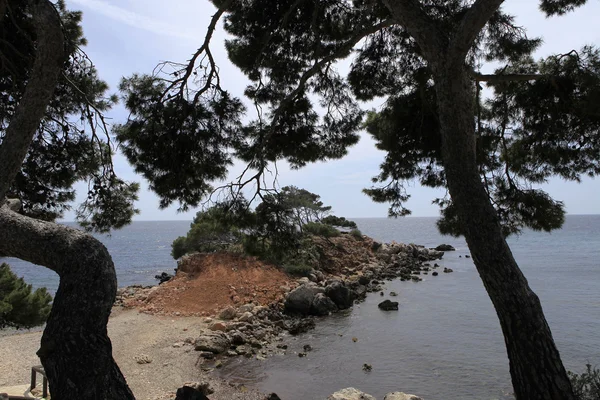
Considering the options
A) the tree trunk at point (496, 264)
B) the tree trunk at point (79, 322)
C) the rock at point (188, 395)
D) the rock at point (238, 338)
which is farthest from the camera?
the rock at point (238, 338)

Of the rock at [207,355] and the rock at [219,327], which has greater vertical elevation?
the rock at [219,327]

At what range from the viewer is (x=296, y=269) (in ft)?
70.7

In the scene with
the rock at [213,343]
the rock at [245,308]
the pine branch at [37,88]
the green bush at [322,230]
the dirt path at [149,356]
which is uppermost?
the green bush at [322,230]

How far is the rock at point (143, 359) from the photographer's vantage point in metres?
10.5

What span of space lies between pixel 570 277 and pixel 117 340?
88.5ft

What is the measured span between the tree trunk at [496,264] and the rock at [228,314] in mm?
11474

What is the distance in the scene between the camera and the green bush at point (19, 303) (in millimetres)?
10922

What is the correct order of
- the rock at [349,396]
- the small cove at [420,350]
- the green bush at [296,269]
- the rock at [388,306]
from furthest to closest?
1. the green bush at [296,269]
2. the rock at [388,306]
3. the small cove at [420,350]
4. the rock at [349,396]

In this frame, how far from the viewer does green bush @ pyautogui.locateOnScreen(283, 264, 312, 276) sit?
21453 millimetres

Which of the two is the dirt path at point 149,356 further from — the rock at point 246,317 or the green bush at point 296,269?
the green bush at point 296,269

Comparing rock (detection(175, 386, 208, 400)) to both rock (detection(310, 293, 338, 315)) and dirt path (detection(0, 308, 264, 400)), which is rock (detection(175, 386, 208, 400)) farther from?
rock (detection(310, 293, 338, 315))

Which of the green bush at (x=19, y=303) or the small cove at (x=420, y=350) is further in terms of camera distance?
the green bush at (x=19, y=303)

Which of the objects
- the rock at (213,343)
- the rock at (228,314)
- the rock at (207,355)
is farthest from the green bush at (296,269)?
the rock at (207,355)

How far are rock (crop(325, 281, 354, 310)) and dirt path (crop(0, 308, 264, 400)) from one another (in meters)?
5.94
